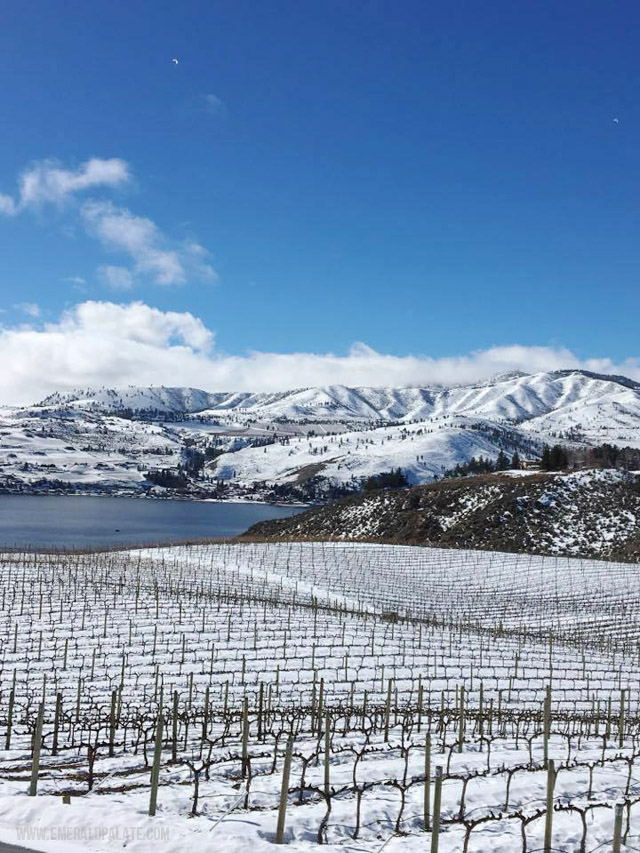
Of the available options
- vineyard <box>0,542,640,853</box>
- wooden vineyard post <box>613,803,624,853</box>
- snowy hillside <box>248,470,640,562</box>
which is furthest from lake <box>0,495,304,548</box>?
wooden vineyard post <box>613,803,624,853</box>

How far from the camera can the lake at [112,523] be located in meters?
86.8

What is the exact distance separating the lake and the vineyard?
1704 inches

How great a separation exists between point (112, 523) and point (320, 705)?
10896cm

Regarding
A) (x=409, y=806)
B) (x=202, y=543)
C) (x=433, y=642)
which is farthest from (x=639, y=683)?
(x=202, y=543)

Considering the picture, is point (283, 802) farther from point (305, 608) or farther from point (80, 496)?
point (80, 496)

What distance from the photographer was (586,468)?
264 ft

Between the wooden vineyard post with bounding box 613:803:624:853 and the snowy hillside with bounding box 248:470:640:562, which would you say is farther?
the snowy hillside with bounding box 248:470:640:562

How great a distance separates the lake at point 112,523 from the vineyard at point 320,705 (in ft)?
142

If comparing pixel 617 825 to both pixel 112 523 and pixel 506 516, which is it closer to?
pixel 506 516

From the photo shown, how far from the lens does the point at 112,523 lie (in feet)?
375

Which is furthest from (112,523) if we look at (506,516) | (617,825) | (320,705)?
(617,825)

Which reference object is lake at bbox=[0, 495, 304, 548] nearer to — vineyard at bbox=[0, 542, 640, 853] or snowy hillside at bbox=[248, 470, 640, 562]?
snowy hillside at bbox=[248, 470, 640, 562]

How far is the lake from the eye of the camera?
285ft

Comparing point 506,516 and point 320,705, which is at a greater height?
point 506,516
